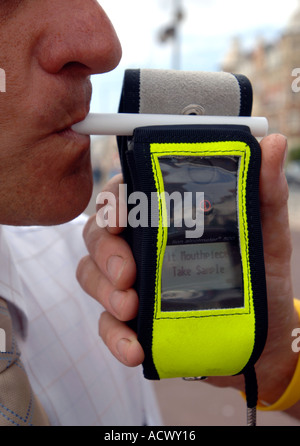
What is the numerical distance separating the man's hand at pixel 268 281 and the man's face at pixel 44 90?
0.51ft

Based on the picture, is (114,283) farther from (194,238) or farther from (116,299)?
(194,238)

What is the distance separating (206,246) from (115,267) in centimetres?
17

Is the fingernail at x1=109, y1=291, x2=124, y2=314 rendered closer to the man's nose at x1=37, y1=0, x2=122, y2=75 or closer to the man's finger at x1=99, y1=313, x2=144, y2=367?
the man's finger at x1=99, y1=313, x2=144, y2=367

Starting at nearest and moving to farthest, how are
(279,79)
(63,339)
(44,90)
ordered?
(44,90)
(63,339)
(279,79)

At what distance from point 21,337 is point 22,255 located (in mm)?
269

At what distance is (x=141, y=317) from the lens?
0.74 m

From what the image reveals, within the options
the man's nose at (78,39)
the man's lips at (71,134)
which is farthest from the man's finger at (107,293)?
the man's nose at (78,39)

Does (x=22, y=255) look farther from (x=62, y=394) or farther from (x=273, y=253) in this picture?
(x=273, y=253)

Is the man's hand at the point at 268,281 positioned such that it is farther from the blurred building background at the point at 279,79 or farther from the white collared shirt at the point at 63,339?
the blurred building background at the point at 279,79

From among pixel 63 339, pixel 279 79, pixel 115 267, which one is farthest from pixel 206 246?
pixel 279 79

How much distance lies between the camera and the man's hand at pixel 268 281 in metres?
0.79

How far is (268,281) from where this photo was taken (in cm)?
95

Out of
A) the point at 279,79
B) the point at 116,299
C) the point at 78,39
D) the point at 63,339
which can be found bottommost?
the point at 63,339
